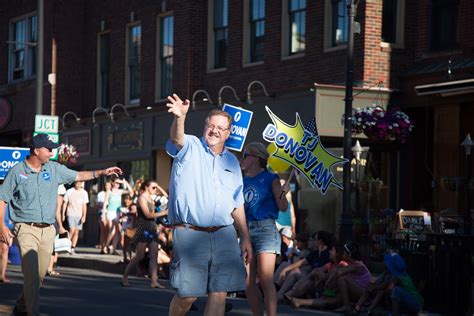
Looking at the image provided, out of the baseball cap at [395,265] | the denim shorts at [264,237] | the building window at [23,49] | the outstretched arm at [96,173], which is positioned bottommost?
the baseball cap at [395,265]

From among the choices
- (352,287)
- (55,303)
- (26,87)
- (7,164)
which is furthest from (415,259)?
(26,87)

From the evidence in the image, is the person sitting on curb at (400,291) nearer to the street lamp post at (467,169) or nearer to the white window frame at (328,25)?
the street lamp post at (467,169)

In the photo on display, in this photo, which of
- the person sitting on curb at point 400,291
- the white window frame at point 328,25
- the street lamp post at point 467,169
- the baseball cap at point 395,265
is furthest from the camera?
the white window frame at point 328,25

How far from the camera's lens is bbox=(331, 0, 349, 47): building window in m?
22.6

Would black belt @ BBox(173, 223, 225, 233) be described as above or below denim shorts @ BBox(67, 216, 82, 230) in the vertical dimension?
above

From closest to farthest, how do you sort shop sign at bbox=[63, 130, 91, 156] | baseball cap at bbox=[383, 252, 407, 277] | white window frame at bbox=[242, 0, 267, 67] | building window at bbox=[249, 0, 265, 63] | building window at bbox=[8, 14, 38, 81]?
baseball cap at bbox=[383, 252, 407, 277] → building window at bbox=[249, 0, 265, 63] → white window frame at bbox=[242, 0, 267, 67] → shop sign at bbox=[63, 130, 91, 156] → building window at bbox=[8, 14, 38, 81]

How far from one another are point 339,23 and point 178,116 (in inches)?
601

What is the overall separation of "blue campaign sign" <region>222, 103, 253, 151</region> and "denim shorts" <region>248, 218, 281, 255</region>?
7111mm

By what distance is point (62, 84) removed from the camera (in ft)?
108

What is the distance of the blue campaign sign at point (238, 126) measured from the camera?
1797 centimetres

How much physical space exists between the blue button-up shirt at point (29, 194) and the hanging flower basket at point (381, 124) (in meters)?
10.7

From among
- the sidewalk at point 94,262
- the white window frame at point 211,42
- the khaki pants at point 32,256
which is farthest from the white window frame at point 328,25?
the khaki pants at point 32,256

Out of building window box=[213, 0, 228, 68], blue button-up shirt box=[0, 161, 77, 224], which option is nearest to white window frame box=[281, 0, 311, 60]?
building window box=[213, 0, 228, 68]

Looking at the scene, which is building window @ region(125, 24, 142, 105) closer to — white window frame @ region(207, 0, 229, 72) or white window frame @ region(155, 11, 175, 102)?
white window frame @ region(155, 11, 175, 102)
